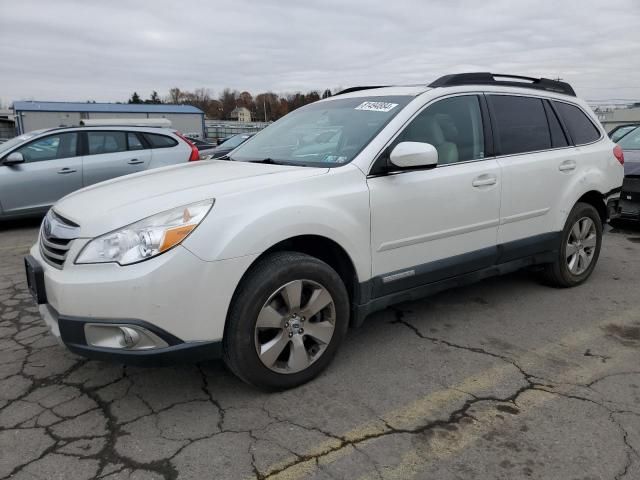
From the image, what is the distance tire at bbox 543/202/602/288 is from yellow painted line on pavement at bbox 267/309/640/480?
2.85 ft

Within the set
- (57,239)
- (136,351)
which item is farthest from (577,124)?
(57,239)

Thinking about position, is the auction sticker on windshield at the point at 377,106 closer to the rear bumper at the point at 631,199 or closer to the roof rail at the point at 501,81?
the roof rail at the point at 501,81

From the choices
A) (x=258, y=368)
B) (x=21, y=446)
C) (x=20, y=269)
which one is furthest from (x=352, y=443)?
(x=20, y=269)

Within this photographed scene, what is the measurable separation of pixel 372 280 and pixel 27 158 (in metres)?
6.70

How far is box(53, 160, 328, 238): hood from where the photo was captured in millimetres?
2568

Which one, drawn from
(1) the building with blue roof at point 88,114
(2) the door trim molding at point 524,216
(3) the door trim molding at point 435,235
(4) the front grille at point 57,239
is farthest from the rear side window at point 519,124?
(1) the building with blue roof at point 88,114

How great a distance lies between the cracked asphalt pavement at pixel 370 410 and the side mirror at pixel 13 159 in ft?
14.8

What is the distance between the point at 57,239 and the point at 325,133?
6.01 feet

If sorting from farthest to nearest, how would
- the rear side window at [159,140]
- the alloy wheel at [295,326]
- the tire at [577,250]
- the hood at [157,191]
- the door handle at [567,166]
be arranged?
1. the rear side window at [159,140]
2. the tire at [577,250]
3. the door handle at [567,166]
4. the alloy wheel at [295,326]
5. the hood at [157,191]

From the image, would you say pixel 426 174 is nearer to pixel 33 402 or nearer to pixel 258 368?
pixel 258 368

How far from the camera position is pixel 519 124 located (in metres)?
4.10

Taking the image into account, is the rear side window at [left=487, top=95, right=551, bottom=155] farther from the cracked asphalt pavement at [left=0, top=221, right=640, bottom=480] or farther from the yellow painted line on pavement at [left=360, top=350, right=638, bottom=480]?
the yellow painted line on pavement at [left=360, top=350, right=638, bottom=480]

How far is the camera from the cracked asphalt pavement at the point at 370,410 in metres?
2.29

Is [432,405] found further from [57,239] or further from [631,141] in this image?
[631,141]
